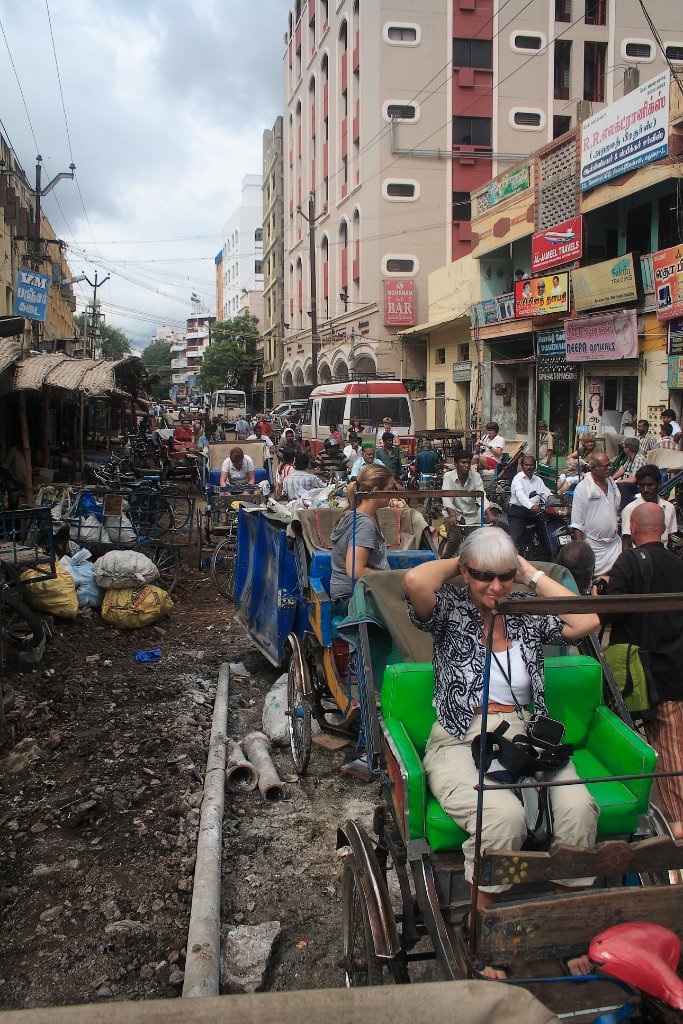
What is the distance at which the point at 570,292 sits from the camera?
1973 cm

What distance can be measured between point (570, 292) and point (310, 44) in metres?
37.9

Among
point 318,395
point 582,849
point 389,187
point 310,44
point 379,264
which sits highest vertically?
point 310,44

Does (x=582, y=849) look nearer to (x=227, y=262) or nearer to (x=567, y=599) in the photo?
(x=567, y=599)

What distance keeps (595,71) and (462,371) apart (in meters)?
21.7

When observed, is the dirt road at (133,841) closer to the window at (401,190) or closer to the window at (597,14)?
the window at (401,190)

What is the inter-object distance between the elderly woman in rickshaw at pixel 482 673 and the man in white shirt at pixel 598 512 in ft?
15.8

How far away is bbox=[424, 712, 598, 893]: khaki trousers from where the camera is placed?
2383mm

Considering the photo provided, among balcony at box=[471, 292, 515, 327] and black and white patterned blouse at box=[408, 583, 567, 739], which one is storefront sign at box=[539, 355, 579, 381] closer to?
balcony at box=[471, 292, 515, 327]

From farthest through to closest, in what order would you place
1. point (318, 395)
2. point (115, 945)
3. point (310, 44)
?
1. point (310, 44)
2. point (318, 395)
3. point (115, 945)

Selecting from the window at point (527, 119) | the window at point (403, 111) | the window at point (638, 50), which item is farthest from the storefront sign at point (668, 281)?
the window at point (638, 50)

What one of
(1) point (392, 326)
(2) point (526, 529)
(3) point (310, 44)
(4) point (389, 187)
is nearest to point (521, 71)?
(4) point (389, 187)

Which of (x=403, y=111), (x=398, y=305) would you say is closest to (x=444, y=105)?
(x=403, y=111)

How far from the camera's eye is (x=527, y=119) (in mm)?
38562

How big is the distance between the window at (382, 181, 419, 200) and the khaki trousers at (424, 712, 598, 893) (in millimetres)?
37949
